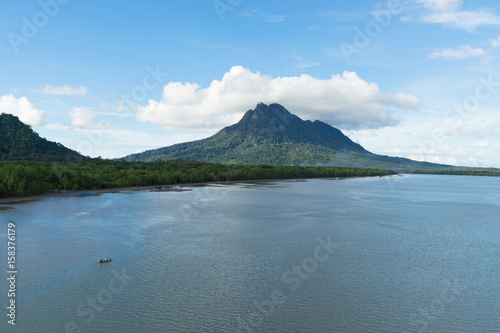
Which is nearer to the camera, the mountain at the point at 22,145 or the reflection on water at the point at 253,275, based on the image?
the reflection on water at the point at 253,275

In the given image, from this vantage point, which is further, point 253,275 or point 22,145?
point 22,145

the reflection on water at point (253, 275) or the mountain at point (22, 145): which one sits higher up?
the mountain at point (22, 145)

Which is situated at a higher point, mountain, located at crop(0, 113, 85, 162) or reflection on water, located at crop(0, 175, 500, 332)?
mountain, located at crop(0, 113, 85, 162)

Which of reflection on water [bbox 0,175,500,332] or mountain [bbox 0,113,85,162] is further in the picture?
mountain [bbox 0,113,85,162]

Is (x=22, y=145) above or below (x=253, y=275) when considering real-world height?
above

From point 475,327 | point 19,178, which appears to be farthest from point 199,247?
point 19,178
